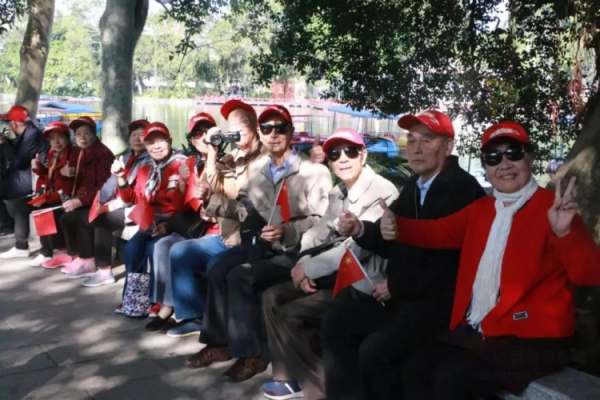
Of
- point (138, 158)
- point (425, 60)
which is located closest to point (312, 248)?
point (138, 158)

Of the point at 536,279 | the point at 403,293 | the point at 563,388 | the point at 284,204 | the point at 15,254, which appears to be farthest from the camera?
the point at 15,254

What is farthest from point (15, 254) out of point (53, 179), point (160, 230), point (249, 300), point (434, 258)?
point (434, 258)

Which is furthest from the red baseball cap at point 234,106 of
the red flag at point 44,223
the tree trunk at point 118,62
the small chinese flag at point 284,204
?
the tree trunk at point 118,62

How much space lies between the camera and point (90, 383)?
5004mm

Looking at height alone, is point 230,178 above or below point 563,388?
above

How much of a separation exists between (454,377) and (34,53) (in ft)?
42.8

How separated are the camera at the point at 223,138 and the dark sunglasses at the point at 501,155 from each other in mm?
2440

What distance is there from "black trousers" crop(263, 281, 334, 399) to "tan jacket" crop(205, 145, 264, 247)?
1.02 metres

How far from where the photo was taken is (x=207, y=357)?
532 centimetres

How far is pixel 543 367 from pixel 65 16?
92750mm

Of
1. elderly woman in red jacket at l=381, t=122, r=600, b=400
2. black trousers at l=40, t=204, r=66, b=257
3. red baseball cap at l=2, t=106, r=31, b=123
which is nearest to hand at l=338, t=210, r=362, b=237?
elderly woman in red jacket at l=381, t=122, r=600, b=400

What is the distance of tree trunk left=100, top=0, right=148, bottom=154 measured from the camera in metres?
12.0

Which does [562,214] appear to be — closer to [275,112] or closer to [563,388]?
[563,388]

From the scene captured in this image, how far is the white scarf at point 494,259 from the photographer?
3.42 metres
